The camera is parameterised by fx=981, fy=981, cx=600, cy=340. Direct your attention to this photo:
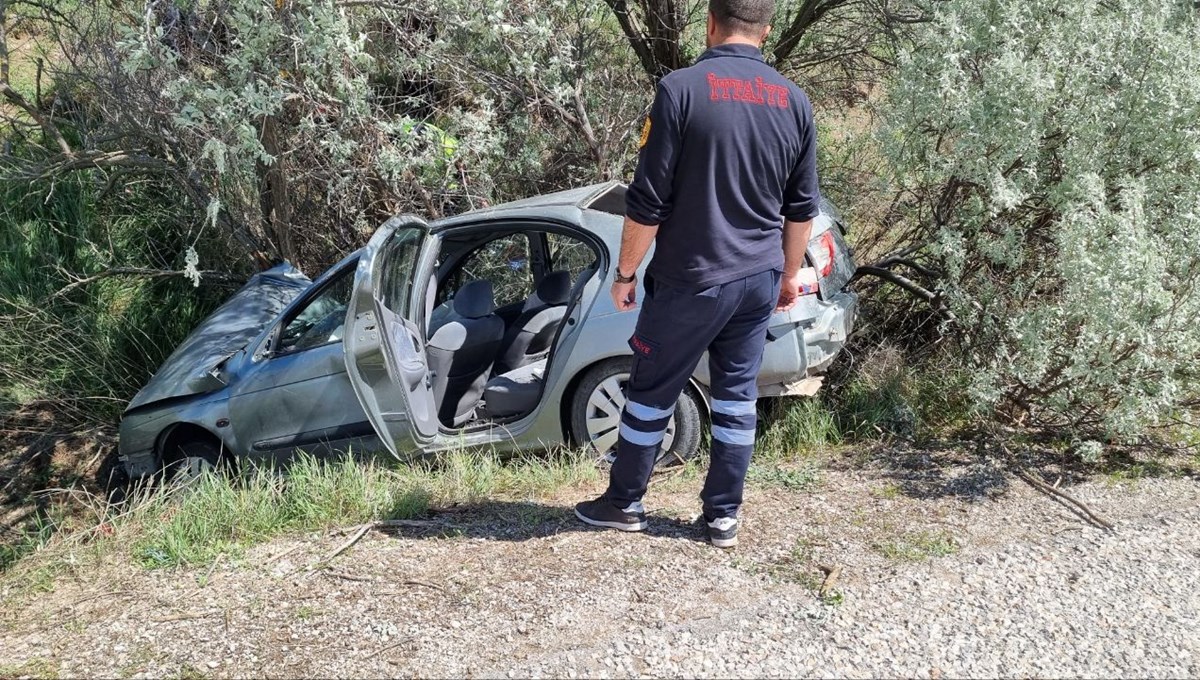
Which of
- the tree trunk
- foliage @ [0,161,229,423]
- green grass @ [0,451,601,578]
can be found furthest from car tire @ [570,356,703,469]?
foliage @ [0,161,229,423]

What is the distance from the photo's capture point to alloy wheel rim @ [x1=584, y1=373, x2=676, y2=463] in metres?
5.16

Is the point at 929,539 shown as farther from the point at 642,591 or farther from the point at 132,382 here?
the point at 132,382

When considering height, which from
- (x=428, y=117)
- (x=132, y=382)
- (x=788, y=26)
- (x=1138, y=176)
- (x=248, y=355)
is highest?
(x=788, y=26)

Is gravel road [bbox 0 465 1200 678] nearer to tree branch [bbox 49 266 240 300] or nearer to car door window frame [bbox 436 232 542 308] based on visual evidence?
car door window frame [bbox 436 232 542 308]

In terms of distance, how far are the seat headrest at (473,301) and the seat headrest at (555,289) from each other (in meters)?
0.36

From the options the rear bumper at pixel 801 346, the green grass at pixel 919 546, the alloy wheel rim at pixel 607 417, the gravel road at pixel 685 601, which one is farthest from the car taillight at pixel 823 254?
the green grass at pixel 919 546

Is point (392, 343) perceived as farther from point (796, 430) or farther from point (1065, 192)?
point (1065, 192)

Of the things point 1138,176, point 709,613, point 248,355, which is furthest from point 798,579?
point 248,355

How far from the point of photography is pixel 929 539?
4109 millimetres

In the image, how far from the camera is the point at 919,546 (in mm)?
4043

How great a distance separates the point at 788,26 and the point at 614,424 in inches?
186

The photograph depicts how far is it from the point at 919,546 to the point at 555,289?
2.97m

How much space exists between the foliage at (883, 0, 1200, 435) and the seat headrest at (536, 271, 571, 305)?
2.10 m

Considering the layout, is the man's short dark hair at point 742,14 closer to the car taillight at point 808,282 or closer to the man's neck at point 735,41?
the man's neck at point 735,41
